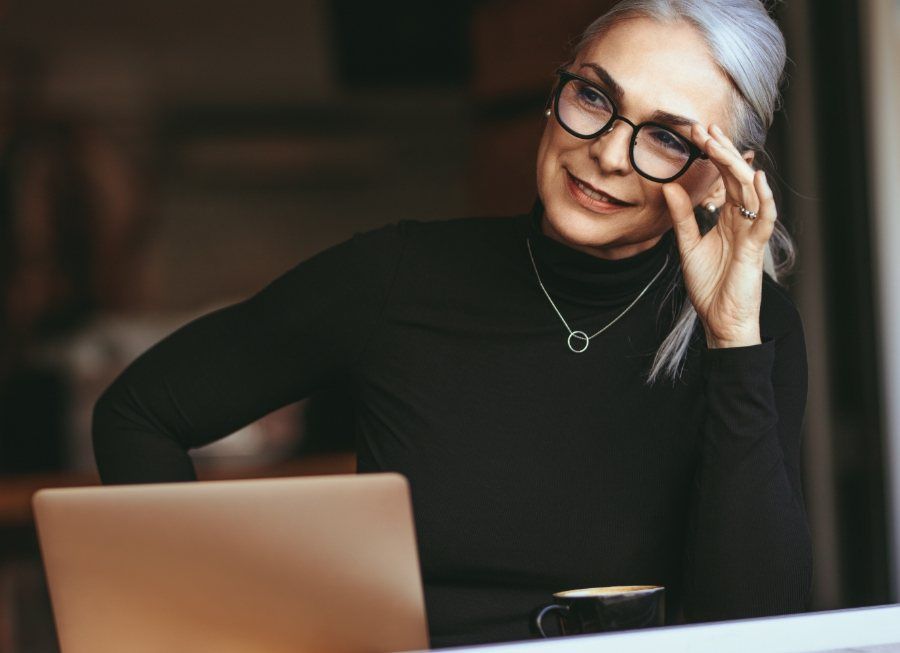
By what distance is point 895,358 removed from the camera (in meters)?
2.57

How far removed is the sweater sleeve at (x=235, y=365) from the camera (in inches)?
55.7

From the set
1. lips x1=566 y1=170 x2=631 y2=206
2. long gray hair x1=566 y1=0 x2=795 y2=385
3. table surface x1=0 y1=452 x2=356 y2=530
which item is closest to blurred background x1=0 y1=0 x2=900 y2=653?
table surface x1=0 y1=452 x2=356 y2=530

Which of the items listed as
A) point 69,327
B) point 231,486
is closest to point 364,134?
point 69,327

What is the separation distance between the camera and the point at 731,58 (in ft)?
4.39

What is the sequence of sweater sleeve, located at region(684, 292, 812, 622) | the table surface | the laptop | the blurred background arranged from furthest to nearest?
the table surface < the blurred background < sweater sleeve, located at region(684, 292, 812, 622) < the laptop

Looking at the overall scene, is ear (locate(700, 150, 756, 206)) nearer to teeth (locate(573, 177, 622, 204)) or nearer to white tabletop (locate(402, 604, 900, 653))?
teeth (locate(573, 177, 622, 204))

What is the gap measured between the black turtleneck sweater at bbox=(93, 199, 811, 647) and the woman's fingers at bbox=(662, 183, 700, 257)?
0.10 m

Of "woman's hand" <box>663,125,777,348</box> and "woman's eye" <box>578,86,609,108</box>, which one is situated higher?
"woman's eye" <box>578,86,609,108</box>

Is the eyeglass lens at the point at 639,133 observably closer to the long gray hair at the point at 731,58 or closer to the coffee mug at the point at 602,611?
the long gray hair at the point at 731,58

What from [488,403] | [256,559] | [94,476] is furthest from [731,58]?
[94,476]

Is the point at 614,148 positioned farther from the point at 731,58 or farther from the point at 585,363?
the point at 585,363

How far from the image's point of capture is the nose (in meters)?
1.30

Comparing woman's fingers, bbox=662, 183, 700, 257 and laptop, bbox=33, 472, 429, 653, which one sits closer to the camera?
laptop, bbox=33, 472, 429, 653

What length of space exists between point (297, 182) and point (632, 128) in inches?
193
